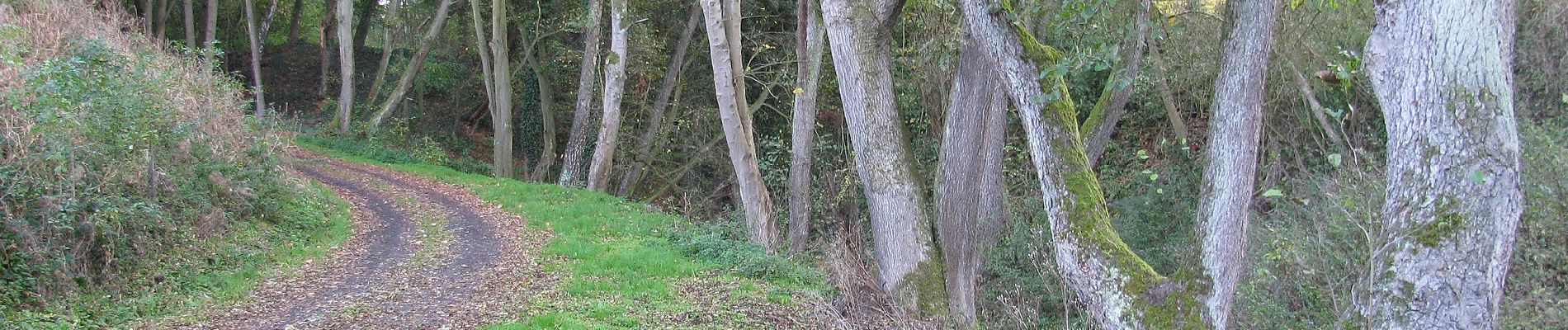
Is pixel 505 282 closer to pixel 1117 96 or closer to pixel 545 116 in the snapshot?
pixel 1117 96

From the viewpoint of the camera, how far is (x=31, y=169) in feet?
26.1

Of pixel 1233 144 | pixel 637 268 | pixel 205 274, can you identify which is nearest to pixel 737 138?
pixel 637 268

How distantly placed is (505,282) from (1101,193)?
591cm

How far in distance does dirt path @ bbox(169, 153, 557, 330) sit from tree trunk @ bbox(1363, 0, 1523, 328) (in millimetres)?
6634

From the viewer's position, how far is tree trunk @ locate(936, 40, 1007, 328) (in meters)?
9.76

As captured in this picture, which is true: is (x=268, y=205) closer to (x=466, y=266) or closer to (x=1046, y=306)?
(x=466, y=266)

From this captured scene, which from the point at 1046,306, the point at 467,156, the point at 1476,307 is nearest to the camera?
the point at 1476,307

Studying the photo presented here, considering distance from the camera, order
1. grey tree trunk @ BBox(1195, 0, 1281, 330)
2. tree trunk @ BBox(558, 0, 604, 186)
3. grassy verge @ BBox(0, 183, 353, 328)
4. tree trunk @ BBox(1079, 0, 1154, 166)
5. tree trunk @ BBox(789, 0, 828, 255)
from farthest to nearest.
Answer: tree trunk @ BBox(558, 0, 604, 186) → tree trunk @ BBox(789, 0, 828, 255) → tree trunk @ BBox(1079, 0, 1154, 166) → grassy verge @ BBox(0, 183, 353, 328) → grey tree trunk @ BBox(1195, 0, 1281, 330)

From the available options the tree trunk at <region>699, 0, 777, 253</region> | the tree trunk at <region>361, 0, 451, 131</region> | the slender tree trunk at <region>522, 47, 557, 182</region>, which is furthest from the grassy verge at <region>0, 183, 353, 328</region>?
the tree trunk at <region>361, 0, 451, 131</region>

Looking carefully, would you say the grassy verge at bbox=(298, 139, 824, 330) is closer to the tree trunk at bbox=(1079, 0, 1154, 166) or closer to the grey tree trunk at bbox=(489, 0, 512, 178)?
the tree trunk at bbox=(1079, 0, 1154, 166)

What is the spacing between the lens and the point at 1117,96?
964 centimetres

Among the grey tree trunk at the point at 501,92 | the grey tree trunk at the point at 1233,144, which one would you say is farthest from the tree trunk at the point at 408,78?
the grey tree trunk at the point at 1233,144

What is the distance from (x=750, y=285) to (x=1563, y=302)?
7187 mm

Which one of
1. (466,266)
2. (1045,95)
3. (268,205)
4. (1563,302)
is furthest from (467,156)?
(1563,302)
